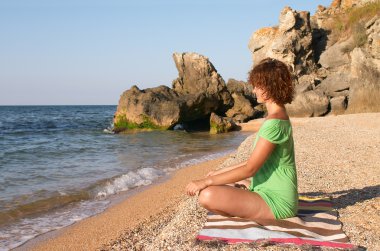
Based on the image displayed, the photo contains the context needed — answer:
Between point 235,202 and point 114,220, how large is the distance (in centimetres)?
312

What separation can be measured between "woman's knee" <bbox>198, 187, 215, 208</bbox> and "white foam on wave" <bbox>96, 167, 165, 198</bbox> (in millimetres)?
4804

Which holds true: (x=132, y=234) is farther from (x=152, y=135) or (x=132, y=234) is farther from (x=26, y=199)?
(x=152, y=135)

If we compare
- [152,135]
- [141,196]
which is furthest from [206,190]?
[152,135]

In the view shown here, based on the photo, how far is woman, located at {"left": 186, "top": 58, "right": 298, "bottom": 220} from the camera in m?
3.84

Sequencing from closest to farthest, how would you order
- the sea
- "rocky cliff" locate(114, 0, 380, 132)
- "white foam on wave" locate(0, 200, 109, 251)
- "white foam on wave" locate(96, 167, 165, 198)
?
1. "white foam on wave" locate(0, 200, 109, 251)
2. the sea
3. "white foam on wave" locate(96, 167, 165, 198)
4. "rocky cliff" locate(114, 0, 380, 132)

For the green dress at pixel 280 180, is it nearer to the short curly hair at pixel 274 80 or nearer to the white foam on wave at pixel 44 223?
the short curly hair at pixel 274 80

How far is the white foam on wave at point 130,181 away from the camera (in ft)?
28.4

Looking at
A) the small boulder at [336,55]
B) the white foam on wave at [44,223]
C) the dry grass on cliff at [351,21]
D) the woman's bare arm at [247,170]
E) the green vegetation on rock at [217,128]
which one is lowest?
the white foam on wave at [44,223]

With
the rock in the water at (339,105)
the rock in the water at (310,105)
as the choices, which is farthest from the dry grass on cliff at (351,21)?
the rock in the water at (310,105)

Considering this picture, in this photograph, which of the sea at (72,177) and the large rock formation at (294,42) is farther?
the large rock formation at (294,42)

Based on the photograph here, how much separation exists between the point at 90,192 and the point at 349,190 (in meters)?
5.19

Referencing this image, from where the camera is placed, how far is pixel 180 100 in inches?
981

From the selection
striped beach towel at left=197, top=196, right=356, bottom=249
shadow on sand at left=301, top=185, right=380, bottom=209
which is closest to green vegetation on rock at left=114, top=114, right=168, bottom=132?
shadow on sand at left=301, top=185, right=380, bottom=209

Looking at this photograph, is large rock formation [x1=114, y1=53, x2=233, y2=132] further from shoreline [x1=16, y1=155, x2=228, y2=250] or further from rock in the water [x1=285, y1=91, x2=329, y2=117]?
shoreline [x1=16, y1=155, x2=228, y2=250]
